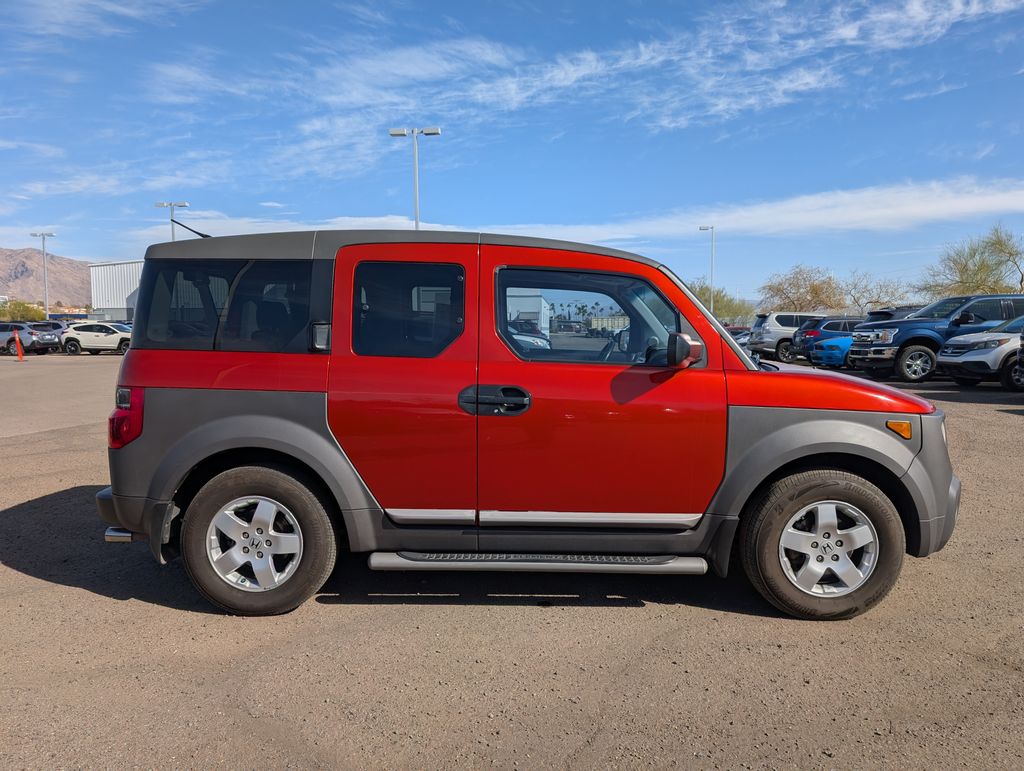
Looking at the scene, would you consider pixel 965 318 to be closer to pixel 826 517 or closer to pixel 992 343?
pixel 992 343

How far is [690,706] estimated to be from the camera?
292cm

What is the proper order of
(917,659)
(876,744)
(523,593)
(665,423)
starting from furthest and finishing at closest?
(523,593)
(665,423)
(917,659)
(876,744)

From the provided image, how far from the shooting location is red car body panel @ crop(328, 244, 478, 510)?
3.61m

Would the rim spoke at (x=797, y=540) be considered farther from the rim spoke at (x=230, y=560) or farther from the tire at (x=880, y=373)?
the tire at (x=880, y=373)

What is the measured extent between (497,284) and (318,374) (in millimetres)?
1022

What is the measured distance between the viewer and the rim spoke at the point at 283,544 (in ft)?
12.1

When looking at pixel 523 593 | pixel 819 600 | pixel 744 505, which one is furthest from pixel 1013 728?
pixel 523 593

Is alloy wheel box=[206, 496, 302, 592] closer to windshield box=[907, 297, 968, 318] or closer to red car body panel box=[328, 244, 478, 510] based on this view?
red car body panel box=[328, 244, 478, 510]

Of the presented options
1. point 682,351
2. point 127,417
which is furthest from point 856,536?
point 127,417

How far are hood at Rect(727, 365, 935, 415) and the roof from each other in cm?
79

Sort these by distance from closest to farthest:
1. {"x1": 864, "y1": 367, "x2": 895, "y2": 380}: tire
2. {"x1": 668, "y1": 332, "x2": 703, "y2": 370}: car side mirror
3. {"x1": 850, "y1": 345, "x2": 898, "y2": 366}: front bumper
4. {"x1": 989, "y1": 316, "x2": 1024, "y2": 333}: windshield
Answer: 1. {"x1": 668, "y1": 332, "x2": 703, "y2": 370}: car side mirror
2. {"x1": 989, "y1": 316, "x2": 1024, "y2": 333}: windshield
3. {"x1": 850, "y1": 345, "x2": 898, "y2": 366}: front bumper
4. {"x1": 864, "y1": 367, "x2": 895, "y2": 380}: tire

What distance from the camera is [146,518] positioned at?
374 cm

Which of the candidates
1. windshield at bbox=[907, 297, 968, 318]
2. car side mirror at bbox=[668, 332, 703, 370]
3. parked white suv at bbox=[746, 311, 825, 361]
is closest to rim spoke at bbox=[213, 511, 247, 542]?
car side mirror at bbox=[668, 332, 703, 370]

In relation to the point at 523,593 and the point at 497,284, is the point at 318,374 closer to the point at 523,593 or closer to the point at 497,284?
the point at 497,284
